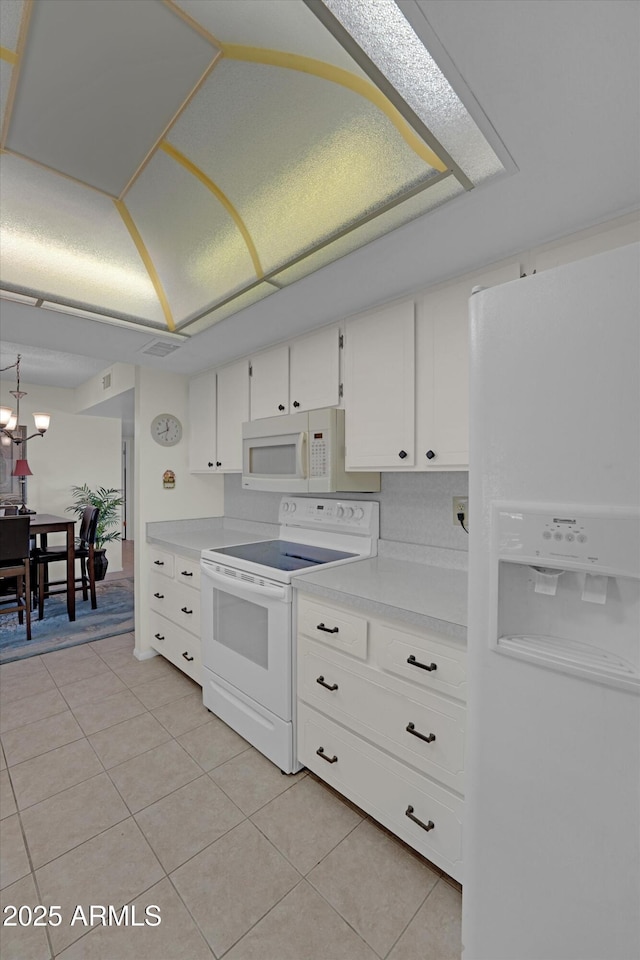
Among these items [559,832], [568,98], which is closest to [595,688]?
[559,832]

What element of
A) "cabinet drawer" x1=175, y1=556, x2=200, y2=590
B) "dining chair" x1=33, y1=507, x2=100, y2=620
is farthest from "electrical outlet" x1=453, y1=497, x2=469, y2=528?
"dining chair" x1=33, y1=507, x2=100, y2=620

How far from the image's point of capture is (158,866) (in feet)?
4.99

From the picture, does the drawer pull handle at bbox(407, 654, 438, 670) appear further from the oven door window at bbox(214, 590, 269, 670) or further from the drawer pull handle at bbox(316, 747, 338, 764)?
the oven door window at bbox(214, 590, 269, 670)

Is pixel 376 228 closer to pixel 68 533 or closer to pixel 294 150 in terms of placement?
pixel 294 150

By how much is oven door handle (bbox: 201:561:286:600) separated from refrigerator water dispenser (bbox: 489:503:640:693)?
3.84 ft

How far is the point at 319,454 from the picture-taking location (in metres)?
2.16

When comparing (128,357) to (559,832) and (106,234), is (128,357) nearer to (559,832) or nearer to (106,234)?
(106,234)

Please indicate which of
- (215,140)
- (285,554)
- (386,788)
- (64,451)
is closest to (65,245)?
(215,140)

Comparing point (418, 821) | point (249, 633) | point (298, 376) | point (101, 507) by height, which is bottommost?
point (418, 821)

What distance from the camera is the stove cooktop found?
2.18 m

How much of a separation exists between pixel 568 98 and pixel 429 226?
0.51 m

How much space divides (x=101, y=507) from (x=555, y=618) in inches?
233

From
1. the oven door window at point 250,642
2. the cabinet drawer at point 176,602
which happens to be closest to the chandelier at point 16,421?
the cabinet drawer at point 176,602

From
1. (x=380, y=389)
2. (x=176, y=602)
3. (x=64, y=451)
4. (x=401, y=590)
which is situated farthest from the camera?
(x=64, y=451)
